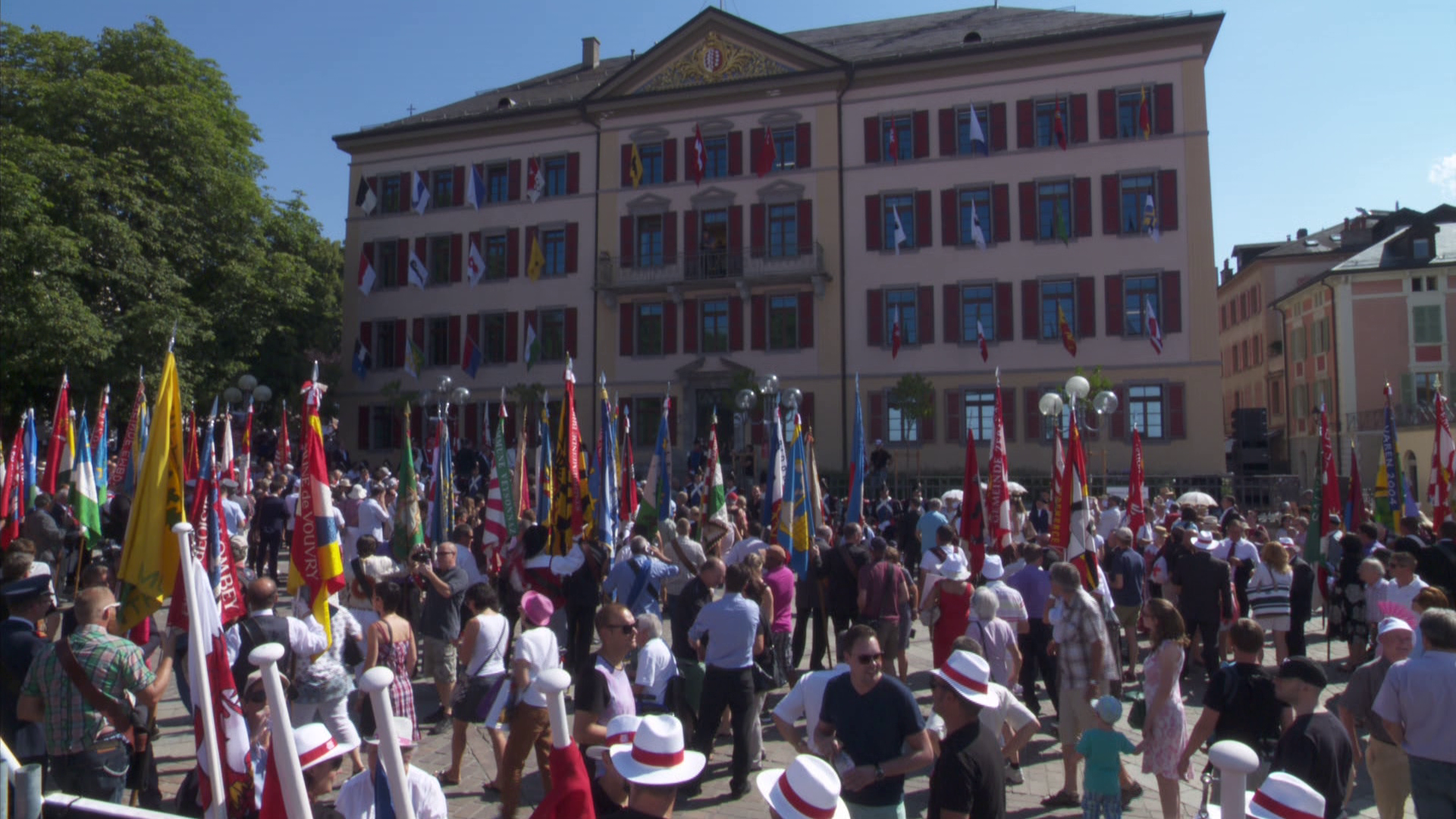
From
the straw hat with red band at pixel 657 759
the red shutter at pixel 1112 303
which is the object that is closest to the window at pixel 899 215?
the red shutter at pixel 1112 303

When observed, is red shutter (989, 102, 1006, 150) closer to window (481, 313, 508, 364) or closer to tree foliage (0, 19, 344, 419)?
window (481, 313, 508, 364)

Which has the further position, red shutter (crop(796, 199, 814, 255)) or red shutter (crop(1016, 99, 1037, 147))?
red shutter (crop(796, 199, 814, 255))

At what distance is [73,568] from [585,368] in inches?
881

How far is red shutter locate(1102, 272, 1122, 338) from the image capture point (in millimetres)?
31625

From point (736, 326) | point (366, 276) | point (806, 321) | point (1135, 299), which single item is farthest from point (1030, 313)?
point (366, 276)

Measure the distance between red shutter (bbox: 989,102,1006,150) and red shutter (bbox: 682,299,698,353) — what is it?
10.6 metres

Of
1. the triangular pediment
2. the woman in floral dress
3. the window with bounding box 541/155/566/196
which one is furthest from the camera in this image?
the window with bounding box 541/155/566/196

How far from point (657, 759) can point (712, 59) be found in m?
34.8

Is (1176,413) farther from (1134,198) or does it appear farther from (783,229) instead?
(783,229)

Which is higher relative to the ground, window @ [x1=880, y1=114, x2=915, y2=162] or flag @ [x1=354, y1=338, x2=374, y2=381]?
window @ [x1=880, y1=114, x2=915, y2=162]

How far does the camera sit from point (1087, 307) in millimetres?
31906

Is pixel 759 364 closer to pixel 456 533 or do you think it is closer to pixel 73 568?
pixel 73 568

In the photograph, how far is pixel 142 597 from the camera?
621 centimetres

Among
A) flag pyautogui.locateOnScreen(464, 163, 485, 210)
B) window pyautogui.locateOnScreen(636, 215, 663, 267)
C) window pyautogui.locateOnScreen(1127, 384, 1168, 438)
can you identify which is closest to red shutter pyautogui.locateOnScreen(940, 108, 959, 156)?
window pyautogui.locateOnScreen(1127, 384, 1168, 438)
